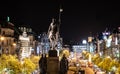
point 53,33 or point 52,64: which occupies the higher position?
point 53,33

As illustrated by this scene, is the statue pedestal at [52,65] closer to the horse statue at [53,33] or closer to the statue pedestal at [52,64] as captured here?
the statue pedestal at [52,64]

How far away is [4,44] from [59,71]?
86380 mm

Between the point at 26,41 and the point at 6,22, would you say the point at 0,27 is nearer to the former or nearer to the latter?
the point at 6,22

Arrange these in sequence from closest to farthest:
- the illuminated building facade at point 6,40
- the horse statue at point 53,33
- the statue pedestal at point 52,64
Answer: the statue pedestal at point 52,64
the horse statue at point 53,33
the illuminated building facade at point 6,40

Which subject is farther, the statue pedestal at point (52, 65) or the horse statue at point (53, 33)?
the horse statue at point (53, 33)

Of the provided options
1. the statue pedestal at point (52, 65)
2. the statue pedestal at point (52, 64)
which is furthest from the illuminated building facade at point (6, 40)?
the statue pedestal at point (52, 65)

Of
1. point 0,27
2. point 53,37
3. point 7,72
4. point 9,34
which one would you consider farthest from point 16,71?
point 9,34

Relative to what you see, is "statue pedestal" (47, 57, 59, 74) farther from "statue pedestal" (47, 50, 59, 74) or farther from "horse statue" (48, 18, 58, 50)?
"horse statue" (48, 18, 58, 50)

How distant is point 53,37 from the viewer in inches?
1667

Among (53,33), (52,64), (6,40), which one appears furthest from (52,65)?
(6,40)

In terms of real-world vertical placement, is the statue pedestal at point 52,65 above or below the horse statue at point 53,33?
below

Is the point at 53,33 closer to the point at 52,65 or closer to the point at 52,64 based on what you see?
the point at 52,64

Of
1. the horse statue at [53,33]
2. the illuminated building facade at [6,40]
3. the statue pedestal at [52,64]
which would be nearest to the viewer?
the statue pedestal at [52,64]

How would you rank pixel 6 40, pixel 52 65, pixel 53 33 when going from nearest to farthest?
1. pixel 52 65
2. pixel 53 33
3. pixel 6 40
